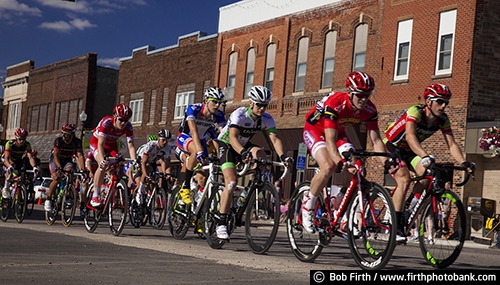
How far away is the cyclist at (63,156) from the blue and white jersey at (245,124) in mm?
6475

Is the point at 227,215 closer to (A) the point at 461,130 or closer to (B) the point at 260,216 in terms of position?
(B) the point at 260,216

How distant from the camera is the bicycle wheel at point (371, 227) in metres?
8.12

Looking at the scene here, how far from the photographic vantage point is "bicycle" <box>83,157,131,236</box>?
44.5ft

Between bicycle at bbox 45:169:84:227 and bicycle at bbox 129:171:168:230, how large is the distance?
4.95ft

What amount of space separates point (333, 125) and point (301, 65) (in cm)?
2702

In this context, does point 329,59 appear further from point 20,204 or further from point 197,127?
point 197,127

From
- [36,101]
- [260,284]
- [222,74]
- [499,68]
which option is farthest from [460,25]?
[36,101]

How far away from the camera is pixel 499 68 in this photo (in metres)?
28.0

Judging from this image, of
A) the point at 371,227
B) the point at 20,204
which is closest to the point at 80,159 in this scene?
the point at 20,204

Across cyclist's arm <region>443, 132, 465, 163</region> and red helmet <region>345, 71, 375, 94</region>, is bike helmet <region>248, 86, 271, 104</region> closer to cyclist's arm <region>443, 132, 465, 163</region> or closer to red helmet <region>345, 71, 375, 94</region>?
red helmet <region>345, 71, 375, 94</region>

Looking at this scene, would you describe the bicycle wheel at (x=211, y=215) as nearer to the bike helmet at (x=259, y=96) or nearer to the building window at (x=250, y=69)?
the bike helmet at (x=259, y=96)

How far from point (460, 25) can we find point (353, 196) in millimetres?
20443

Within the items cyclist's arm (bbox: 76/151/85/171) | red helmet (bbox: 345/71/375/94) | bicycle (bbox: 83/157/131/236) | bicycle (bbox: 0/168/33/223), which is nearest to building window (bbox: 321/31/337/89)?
bicycle (bbox: 0/168/33/223)

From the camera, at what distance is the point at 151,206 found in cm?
1455
